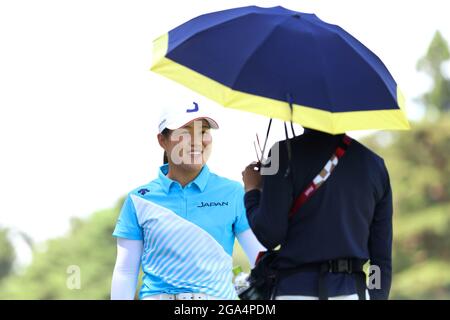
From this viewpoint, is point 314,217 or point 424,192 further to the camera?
point 424,192

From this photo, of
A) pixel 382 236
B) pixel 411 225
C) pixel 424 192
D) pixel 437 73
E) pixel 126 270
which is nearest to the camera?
pixel 382 236

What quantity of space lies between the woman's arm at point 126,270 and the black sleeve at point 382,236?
1600mm

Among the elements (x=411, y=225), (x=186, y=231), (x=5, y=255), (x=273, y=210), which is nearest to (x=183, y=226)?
(x=186, y=231)

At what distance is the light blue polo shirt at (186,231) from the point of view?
593 cm

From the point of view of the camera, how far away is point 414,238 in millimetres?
55250

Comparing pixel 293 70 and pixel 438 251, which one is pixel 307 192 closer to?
pixel 293 70

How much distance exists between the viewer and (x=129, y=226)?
6.04m

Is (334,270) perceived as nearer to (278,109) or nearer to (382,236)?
(382,236)

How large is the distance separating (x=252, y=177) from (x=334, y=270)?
631mm

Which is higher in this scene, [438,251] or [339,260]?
[438,251]

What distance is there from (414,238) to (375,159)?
169 feet

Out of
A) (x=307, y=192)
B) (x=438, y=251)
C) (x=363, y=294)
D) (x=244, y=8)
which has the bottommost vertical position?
(x=363, y=294)

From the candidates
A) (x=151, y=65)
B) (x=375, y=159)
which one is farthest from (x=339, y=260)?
(x=151, y=65)
